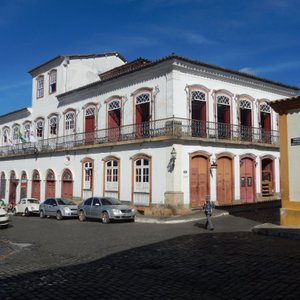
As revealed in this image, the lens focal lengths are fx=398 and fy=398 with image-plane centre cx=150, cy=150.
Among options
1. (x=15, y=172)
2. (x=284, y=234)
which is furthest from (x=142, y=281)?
(x=15, y=172)

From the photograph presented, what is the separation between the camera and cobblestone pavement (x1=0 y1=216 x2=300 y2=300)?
7.11m

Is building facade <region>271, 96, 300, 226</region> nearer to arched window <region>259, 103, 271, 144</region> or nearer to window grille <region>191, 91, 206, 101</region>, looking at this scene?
window grille <region>191, 91, 206, 101</region>

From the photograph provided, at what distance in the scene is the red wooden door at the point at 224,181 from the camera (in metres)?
23.9

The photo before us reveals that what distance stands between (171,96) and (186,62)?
2193mm

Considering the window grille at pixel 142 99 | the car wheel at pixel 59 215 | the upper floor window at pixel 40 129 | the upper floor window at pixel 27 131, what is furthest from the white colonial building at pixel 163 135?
the upper floor window at pixel 27 131

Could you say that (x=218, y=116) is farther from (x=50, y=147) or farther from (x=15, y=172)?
(x=15, y=172)

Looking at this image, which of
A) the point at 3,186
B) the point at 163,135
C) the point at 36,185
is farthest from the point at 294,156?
the point at 3,186

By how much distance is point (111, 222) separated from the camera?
20.2 meters

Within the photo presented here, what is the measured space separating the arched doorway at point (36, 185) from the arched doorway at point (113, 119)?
34.6 ft

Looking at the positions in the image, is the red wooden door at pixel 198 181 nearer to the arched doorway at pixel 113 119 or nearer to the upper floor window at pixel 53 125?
the arched doorway at pixel 113 119

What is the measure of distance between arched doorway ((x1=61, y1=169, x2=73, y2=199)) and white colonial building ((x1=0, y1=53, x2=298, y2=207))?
8cm

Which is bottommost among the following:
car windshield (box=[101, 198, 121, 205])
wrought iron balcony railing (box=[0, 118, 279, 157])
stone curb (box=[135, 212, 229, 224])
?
stone curb (box=[135, 212, 229, 224])

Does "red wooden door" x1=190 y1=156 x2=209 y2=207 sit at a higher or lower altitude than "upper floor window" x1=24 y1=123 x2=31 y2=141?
lower

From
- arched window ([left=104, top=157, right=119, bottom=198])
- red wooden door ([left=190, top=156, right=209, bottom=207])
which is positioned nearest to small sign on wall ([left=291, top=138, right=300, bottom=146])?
red wooden door ([left=190, top=156, right=209, bottom=207])
